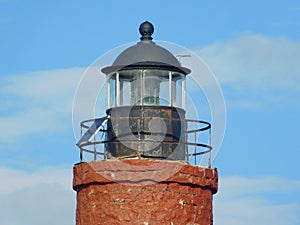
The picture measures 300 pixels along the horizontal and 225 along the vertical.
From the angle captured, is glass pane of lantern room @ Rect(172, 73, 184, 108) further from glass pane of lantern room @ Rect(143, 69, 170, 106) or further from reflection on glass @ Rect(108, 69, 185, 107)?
glass pane of lantern room @ Rect(143, 69, 170, 106)

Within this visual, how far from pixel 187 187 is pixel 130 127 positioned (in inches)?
50.2

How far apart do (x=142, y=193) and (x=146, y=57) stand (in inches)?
82.8

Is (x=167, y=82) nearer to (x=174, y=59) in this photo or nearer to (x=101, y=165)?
(x=174, y=59)

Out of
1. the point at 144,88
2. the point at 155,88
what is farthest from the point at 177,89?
the point at 144,88

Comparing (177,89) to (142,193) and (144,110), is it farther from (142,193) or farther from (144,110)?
(142,193)

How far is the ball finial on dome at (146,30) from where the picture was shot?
2027 cm

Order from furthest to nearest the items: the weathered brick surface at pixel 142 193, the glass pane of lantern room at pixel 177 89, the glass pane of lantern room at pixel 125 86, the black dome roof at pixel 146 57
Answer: the glass pane of lantern room at pixel 177 89, the glass pane of lantern room at pixel 125 86, the black dome roof at pixel 146 57, the weathered brick surface at pixel 142 193

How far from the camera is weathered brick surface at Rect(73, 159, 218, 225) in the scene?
1964 cm

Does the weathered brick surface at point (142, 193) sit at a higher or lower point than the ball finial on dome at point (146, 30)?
lower

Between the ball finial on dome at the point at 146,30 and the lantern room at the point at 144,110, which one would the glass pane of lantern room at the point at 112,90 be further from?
the ball finial on dome at the point at 146,30

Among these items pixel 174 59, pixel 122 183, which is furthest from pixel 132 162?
pixel 174 59

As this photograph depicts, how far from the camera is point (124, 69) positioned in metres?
20.1

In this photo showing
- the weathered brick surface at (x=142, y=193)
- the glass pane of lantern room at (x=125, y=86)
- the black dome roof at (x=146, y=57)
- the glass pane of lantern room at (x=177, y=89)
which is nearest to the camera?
the weathered brick surface at (x=142, y=193)

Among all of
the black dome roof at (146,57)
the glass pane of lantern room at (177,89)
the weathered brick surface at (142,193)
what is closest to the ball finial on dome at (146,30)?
the black dome roof at (146,57)
